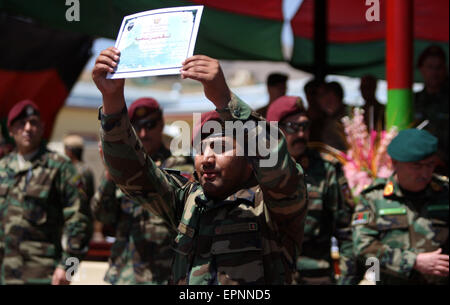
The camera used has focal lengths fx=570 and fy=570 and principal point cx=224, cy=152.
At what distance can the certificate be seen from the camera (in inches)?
71.2

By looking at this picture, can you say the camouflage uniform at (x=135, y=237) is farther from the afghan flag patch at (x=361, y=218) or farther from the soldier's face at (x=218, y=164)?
the soldier's face at (x=218, y=164)

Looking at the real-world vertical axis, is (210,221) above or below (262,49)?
below

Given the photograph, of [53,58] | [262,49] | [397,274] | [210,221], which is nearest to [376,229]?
[397,274]

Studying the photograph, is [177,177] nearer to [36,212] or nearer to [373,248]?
[373,248]

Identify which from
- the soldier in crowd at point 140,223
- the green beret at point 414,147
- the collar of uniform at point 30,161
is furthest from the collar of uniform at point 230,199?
the collar of uniform at point 30,161

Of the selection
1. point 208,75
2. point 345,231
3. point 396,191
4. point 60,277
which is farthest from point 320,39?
point 208,75

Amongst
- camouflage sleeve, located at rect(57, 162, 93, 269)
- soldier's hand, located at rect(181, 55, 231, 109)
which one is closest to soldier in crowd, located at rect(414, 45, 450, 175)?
camouflage sleeve, located at rect(57, 162, 93, 269)

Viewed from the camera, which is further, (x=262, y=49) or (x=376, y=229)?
(x=262, y=49)

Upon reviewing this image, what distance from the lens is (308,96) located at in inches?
218

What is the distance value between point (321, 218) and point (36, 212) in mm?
2158

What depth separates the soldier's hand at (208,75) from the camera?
1.73 meters

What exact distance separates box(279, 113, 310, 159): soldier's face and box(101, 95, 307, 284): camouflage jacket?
1.51 meters

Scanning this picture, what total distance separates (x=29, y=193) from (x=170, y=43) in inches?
115
